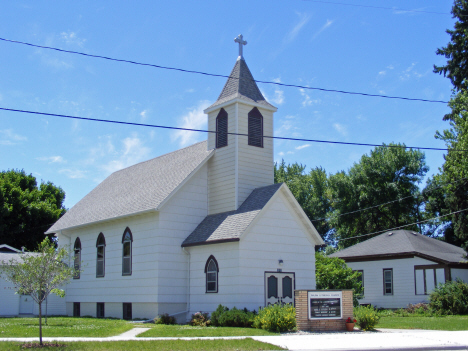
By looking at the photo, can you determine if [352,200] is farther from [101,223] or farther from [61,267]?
[61,267]

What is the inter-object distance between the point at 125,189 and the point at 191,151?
5236 mm

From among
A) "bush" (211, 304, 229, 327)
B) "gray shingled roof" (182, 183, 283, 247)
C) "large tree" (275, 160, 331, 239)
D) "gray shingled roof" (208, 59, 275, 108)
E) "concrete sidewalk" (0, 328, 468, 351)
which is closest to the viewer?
"concrete sidewalk" (0, 328, 468, 351)

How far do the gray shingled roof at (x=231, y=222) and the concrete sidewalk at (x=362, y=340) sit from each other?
6704mm

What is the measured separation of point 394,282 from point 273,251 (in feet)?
50.0

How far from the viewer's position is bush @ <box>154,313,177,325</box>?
2603 centimetres

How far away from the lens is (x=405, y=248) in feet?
124

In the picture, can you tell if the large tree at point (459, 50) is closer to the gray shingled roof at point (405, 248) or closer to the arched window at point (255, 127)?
the gray shingled roof at point (405, 248)

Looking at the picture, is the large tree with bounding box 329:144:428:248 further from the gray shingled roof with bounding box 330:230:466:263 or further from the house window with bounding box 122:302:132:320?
the house window with bounding box 122:302:132:320

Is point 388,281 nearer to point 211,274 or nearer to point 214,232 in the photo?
point 211,274

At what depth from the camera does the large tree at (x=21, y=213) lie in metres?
52.3

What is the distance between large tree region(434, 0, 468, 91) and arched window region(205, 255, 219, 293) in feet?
82.6

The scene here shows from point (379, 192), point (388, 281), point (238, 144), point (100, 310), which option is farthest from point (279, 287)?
point (379, 192)

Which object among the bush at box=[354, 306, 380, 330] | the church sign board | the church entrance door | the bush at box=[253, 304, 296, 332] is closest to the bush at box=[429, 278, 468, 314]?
the church entrance door

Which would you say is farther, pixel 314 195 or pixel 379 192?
pixel 314 195
